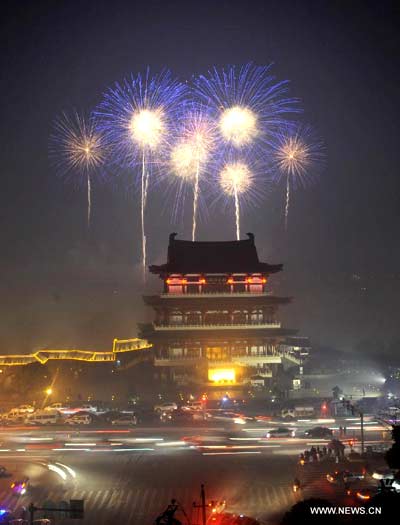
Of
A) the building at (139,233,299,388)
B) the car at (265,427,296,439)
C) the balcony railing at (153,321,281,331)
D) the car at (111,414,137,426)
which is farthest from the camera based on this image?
the balcony railing at (153,321,281,331)

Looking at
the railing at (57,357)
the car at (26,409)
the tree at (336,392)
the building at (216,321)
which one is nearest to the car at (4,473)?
the car at (26,409)

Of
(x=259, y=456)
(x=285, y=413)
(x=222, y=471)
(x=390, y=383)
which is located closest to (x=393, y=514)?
(x=222, y=471)

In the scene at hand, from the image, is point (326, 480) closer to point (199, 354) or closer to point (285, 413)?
point (285, 413)

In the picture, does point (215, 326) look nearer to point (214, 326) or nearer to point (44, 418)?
point (214, 326)

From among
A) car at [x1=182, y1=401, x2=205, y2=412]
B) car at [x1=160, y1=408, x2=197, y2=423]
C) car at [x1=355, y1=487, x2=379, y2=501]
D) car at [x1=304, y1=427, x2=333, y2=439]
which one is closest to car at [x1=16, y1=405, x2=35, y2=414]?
car at [x1=160, y1=408, x2=197, y2=423]

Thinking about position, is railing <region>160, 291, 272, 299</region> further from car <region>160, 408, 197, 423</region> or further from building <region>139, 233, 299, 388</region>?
car <region>160, 408, 197, 423</region>

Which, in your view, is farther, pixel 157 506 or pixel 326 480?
pixel 326 480
